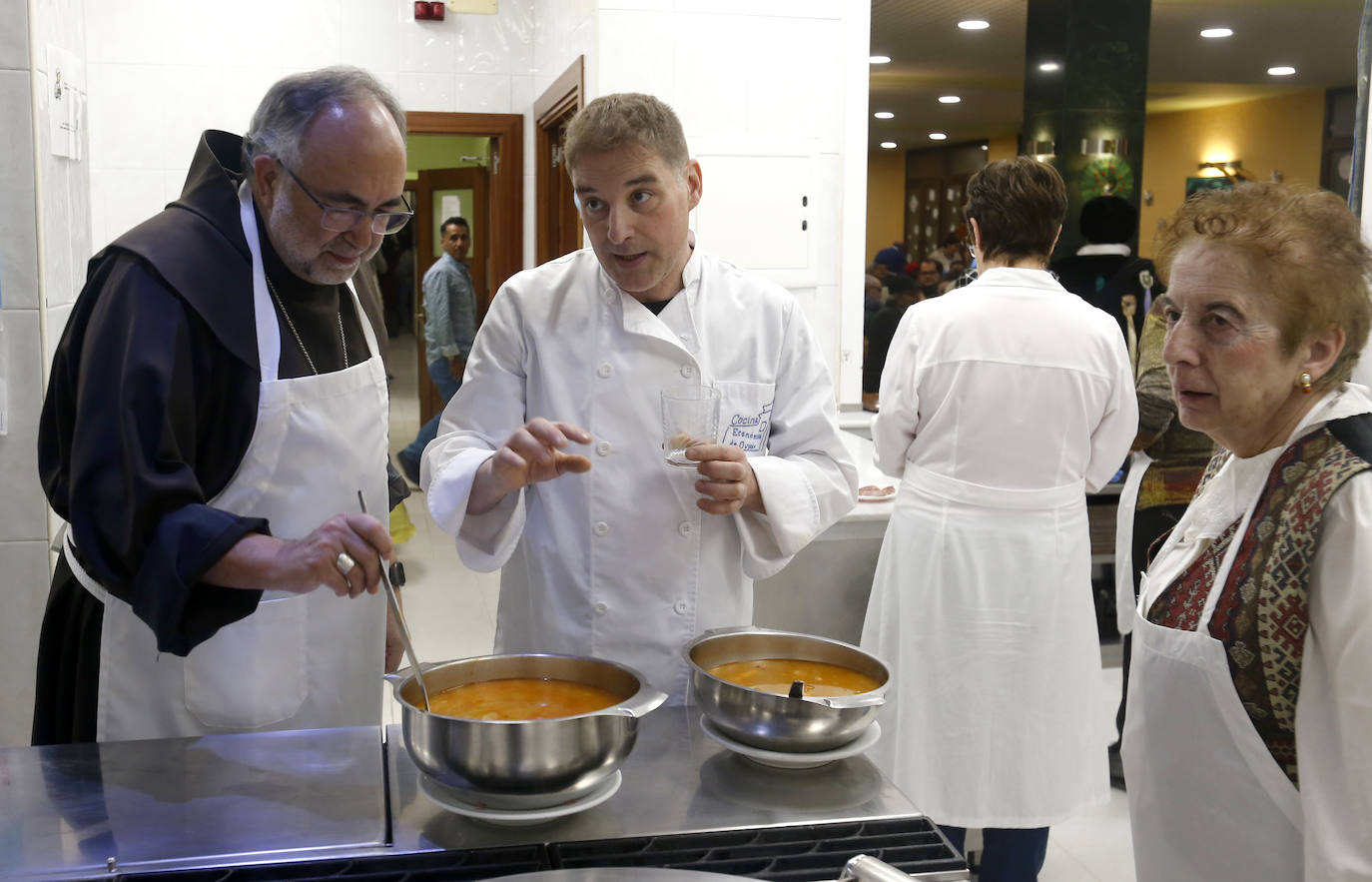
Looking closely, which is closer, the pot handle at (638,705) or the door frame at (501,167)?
the pot handle at (638,705)

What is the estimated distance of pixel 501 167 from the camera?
6648mm

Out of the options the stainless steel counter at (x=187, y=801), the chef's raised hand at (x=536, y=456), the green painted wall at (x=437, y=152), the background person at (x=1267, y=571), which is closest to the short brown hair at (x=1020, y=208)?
the background person at (x=1267, y=571)

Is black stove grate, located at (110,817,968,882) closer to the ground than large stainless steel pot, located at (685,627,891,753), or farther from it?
closer to the ground

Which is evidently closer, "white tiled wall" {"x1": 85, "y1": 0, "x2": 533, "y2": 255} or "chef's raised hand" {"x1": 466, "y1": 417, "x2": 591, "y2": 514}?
"chef's raised hand" {"x1": 466, "y1": 417, "x2": 591, "y2": 514}

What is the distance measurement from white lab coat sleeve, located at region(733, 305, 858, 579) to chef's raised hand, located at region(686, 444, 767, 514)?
88mm

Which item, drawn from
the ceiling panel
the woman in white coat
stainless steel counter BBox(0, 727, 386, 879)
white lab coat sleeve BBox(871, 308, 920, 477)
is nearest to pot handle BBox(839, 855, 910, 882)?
stainless steel counter BBox(0, 727, 386, 879)

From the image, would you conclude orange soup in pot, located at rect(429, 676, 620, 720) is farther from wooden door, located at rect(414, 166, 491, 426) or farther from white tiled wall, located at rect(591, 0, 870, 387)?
wooden door, located at rect(414, 166, 491, 426)

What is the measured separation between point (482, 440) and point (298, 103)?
0.59 metres

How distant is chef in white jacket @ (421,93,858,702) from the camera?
1817mm

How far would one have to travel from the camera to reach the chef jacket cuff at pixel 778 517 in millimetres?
1787

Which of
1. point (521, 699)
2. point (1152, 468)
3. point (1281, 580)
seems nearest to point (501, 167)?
point (1152, 468)

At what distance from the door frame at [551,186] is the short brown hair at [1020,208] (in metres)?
2.57

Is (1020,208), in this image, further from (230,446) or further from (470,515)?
(230,446)

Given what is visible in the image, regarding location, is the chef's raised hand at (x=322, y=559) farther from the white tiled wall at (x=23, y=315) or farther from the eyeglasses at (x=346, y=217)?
the white tiled wall at (x=23, y=315)
